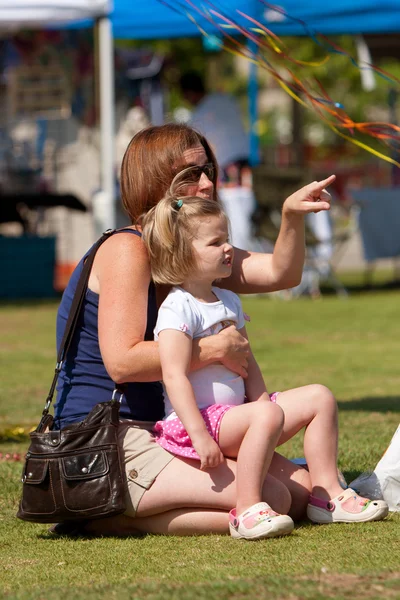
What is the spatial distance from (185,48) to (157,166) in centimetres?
2549

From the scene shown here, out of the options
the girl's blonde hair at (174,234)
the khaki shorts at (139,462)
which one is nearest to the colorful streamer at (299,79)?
the girl's blonde hair at (174,234)

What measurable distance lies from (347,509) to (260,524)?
340 millimetres

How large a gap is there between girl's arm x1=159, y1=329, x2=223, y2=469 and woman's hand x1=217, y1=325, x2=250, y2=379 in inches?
4.5

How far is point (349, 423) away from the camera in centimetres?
512

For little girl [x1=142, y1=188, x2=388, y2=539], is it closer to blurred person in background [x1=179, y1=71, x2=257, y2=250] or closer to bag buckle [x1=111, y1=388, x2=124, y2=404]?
bag buckle [x1=111, y1=388, x2=124, y2=404]

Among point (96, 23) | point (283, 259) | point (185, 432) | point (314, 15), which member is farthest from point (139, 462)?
point (314, 15)

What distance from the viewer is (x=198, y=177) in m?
3.56

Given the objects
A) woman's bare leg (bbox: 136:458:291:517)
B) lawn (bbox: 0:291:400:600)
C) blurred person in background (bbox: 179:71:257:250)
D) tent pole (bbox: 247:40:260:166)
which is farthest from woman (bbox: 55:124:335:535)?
tent pole (bbox: 247:40:260:166)

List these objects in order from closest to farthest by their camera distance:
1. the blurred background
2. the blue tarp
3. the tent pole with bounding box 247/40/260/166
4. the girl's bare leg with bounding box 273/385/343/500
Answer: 1. the girl's bare leg with bounding box 273/385/343/500
2. the blue tarp
3. the blurred background
4. the tent pole with bounding box 247/40/260/166

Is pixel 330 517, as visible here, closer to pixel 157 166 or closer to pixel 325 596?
pixel 325 596

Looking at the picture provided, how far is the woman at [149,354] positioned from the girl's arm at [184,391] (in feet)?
0.20

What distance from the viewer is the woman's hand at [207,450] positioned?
10.4ft

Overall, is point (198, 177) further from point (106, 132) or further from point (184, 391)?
point (106, 132)

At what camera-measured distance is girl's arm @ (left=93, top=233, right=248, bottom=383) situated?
10.8 feet
